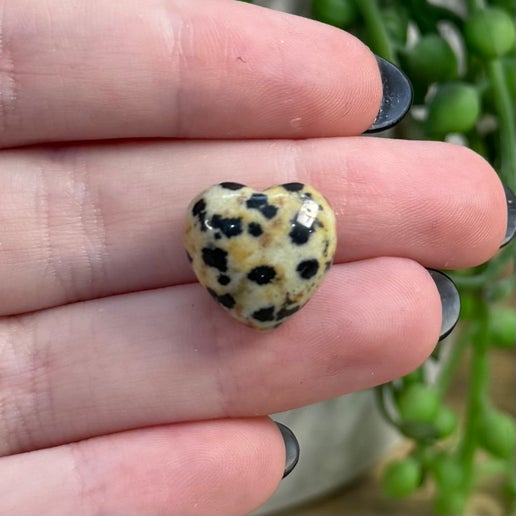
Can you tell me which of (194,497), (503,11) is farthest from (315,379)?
(503,11)

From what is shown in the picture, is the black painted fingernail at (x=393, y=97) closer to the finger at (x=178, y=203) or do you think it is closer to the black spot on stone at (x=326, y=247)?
the finger at (x=178, y=203)

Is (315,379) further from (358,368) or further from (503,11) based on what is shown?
(503,11)

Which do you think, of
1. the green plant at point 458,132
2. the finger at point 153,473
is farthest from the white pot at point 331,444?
the finger at point 153,473

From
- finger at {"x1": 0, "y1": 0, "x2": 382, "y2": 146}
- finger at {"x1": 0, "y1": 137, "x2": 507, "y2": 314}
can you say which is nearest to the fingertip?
finger at {"x1": 0, "y1": 137, "x2": 507, "y2": 314}

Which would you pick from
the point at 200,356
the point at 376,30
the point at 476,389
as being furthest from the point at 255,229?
the point at 476,389

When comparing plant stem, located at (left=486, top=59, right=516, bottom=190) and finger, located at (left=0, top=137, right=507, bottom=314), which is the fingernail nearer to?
finger, located at (left=0, top=137, right=507, bottom=314)

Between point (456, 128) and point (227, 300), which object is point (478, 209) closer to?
point (456, 128)

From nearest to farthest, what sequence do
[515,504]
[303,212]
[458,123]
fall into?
1. [303,212]
2. [458,123]
3. [515,504]
